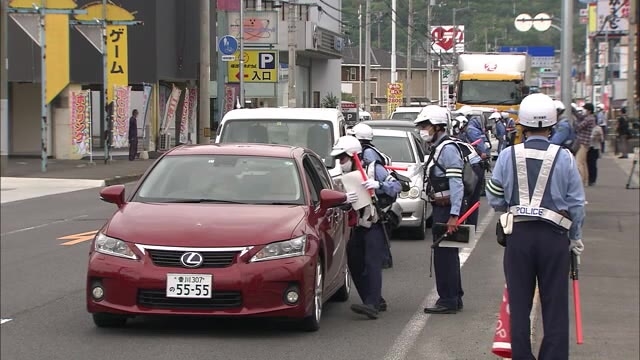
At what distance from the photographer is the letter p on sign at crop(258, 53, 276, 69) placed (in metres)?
36.2

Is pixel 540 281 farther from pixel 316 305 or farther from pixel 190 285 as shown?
pixel 190 285

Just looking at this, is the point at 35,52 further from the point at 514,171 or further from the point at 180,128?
the point at 514,171

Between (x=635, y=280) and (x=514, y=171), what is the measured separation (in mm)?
6745

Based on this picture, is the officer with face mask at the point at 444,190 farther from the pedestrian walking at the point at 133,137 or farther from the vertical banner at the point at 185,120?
the vertical banner at the point at 185,120

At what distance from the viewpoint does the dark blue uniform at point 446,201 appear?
29.4ft

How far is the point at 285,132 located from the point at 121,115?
2153cm

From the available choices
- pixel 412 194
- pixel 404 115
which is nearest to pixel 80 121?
pixel 404 115

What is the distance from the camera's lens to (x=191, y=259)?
767 centimetres

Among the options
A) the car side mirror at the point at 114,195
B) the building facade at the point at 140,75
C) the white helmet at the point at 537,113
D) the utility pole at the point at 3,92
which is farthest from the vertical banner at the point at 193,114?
the utility pole at the point at 3,92

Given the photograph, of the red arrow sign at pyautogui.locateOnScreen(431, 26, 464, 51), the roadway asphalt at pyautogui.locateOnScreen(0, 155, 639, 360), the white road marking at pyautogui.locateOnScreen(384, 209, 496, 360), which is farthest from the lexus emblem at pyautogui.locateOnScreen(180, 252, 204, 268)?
the red arrow sign at pyautogui.locateOnScreen(431, 26, 464, 51)

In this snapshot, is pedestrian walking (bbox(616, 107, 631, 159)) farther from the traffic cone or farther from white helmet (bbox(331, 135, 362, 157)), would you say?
the traffic cone

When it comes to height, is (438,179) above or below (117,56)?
below

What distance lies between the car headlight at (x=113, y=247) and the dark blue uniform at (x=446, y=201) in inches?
114

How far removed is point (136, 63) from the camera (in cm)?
3506
